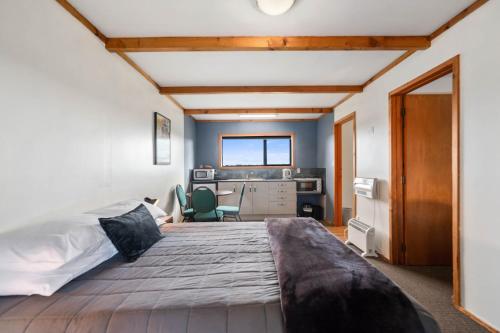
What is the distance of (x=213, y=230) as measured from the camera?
2117 millimetres

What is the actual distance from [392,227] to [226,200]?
3.29m

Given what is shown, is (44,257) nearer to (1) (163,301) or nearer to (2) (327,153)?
(1) (163,301)

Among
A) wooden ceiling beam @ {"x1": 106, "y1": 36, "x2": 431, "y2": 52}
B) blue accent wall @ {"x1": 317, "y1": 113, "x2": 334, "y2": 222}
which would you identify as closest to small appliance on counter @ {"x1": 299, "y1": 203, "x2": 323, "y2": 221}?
blue accent wall @ {"x1": 317, "y1": 113, "x2": 334, "y2": 222}

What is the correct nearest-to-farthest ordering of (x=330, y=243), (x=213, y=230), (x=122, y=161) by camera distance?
(x=330, y=243) < (x=213, y=230) < (x=122, y=161)

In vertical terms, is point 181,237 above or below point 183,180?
below

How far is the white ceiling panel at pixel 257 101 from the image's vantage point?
380 centimetres

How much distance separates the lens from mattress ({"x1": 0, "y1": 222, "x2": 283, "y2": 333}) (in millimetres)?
924

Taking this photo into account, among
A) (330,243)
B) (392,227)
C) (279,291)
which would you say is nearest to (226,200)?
(392,227)

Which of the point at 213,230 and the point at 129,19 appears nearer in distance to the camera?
the point at 129,19

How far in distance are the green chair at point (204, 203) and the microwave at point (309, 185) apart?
2457mm

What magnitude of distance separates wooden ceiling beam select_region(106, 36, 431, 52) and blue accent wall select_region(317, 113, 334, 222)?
8.59 ft

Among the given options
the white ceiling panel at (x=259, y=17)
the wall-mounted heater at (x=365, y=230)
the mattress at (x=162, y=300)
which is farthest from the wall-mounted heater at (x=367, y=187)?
the mattress at (x=162, y=300)

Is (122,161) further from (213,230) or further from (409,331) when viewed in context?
(409,331)

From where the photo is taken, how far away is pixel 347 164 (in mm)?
4801
